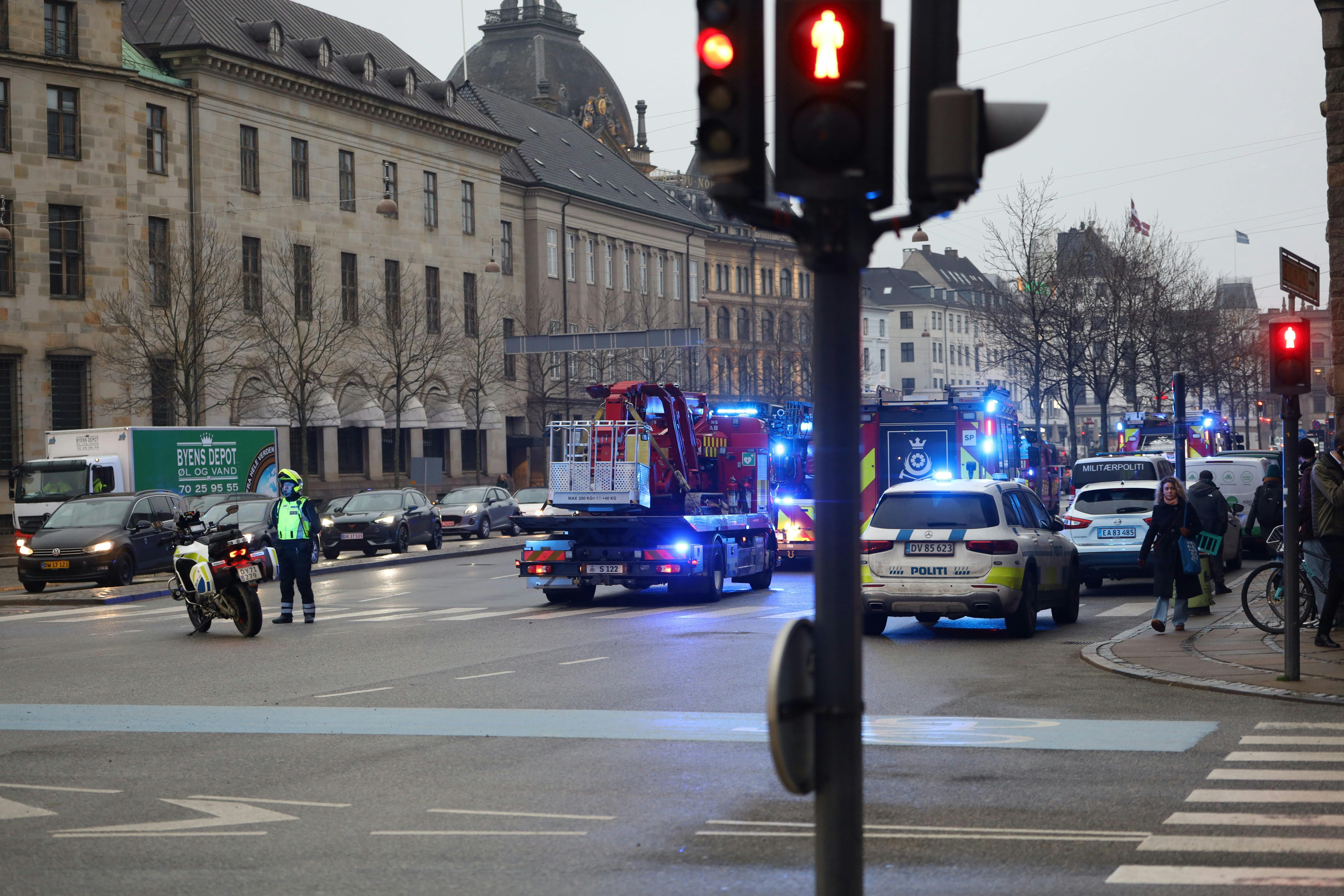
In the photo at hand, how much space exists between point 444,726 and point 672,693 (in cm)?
230

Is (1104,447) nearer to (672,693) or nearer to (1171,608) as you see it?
(1171,608)

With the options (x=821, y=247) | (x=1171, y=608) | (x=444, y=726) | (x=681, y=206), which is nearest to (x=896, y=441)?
(x=1171, y=608)

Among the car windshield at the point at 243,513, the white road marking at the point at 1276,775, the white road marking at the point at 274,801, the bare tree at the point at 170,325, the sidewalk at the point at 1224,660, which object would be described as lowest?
the sidewalk at the point at 1224,660

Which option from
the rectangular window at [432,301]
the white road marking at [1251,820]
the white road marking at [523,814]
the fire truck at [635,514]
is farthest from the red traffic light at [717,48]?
the rectangular window at [432,301]

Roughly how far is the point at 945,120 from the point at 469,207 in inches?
2574

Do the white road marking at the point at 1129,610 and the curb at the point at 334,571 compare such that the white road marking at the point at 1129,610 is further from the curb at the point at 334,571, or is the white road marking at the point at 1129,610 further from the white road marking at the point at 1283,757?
the curb at the point at 334,571

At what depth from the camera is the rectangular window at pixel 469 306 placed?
67500 mm

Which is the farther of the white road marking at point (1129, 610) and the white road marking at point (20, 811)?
the white road marking at point (1129, 610)

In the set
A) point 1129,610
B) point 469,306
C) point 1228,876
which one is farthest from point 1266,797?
point 469,306

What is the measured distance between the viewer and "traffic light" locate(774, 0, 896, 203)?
452 centimetres

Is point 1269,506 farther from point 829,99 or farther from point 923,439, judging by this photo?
point 829,99

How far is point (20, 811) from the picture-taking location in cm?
870

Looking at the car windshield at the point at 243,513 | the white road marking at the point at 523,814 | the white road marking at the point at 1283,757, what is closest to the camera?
the white road marking at the point at 523,814

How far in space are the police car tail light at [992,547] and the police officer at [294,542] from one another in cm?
845
